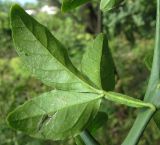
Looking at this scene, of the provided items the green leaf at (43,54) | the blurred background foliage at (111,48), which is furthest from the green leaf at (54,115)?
the blurred background foliage at (111,48)

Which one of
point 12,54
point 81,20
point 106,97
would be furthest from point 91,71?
point 12,54

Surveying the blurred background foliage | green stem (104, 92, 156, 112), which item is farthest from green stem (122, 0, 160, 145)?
the blurred background foliage

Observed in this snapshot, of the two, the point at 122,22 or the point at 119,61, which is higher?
the point at 122,22

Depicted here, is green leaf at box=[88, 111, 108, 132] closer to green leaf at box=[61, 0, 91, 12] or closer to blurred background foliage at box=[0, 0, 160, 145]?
green leaf at box=[61, 0, 91, 12]

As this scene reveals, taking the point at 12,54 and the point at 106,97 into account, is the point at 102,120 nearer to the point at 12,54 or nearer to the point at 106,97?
the point at 106,97

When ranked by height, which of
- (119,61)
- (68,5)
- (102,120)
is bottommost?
(119,61)

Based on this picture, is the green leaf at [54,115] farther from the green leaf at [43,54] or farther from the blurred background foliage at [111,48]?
the blurred background foliage at [111,48]
